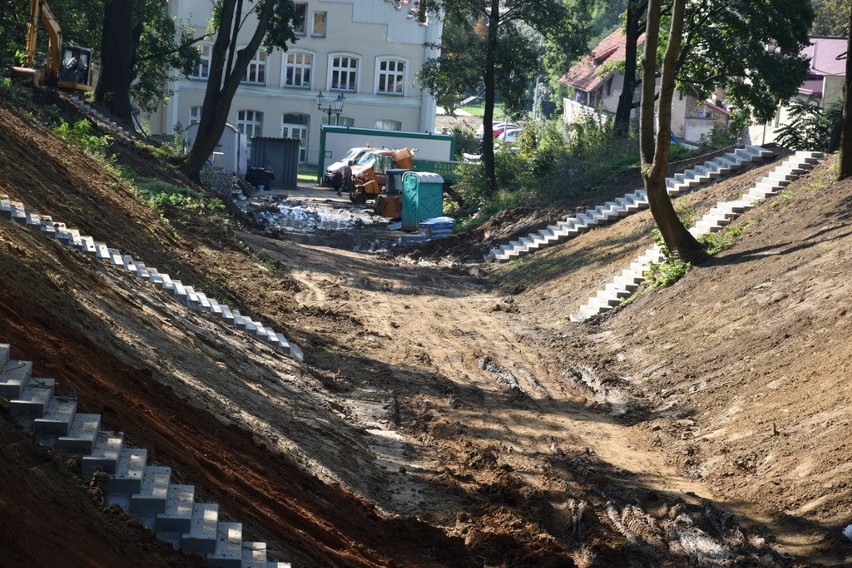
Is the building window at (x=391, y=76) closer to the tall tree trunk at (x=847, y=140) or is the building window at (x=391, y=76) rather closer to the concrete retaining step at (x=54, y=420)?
the tall tree trunk at (x=847, y=140)

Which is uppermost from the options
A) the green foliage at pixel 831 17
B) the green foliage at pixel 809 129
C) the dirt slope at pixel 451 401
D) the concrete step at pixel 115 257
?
the green foliage at pixel 831 17

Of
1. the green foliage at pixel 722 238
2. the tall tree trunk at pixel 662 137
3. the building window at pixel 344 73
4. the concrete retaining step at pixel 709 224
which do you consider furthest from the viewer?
the building window at pixel 344 73

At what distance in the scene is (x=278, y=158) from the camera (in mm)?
53812

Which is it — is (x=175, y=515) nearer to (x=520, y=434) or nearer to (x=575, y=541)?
(x=575, y=541)

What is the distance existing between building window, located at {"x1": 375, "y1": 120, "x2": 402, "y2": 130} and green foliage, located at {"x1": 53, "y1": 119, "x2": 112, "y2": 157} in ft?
130

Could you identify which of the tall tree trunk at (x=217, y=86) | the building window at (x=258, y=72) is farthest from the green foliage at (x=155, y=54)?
the building window at (x=258, y=72)

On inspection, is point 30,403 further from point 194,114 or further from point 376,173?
point 194,114

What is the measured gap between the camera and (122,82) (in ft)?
127

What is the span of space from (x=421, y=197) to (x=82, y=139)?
14165mm

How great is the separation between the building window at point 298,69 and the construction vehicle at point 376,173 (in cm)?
1908

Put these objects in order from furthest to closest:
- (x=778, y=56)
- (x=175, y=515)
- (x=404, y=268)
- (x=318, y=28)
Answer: (x=318, y=28) → (x=778, y=56) → (x=404, y=268) → (x=175, y=515)

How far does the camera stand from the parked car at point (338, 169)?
53375 mm

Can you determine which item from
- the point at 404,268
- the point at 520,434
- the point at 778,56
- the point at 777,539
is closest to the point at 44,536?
the point at 777,539

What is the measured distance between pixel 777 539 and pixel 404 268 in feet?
65.0
